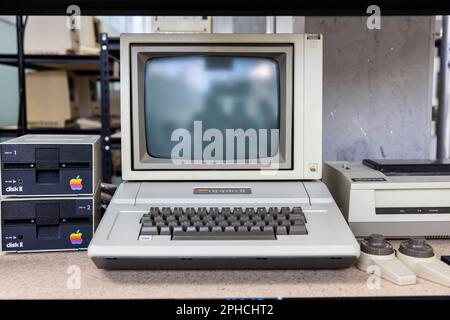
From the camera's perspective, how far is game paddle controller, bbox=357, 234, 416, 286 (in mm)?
676

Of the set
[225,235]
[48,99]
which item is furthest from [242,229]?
[48,99]

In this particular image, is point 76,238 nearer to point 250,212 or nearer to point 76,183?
point 76,183

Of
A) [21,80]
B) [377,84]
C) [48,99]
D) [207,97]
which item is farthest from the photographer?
[48,99]

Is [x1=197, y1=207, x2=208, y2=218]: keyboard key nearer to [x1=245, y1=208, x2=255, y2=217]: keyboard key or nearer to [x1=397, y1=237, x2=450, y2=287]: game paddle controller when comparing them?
[x1=245, y1=208, x2=255, y2=217]: keyboard key

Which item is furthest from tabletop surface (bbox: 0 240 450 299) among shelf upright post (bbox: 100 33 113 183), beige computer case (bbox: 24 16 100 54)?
beige computer case (bbox: 24 16 100 54)

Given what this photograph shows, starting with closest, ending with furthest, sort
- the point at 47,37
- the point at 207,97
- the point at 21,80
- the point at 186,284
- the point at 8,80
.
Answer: the point at 186,284 < the point at 207,97 < the point at 21,80 < the point at 47,37 < the point at 8,80

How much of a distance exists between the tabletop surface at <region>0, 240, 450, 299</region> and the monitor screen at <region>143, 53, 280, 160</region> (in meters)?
0.31

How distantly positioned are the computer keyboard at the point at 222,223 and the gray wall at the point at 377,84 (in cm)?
53

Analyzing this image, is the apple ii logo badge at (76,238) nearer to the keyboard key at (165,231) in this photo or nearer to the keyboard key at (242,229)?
the keyboard key at (165,231)

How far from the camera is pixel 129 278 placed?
70 cm

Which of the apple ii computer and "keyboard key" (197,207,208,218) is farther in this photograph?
the apple ii computer

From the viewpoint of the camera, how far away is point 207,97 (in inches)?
36.5

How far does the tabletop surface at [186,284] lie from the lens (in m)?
0.64

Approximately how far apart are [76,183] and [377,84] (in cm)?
84
